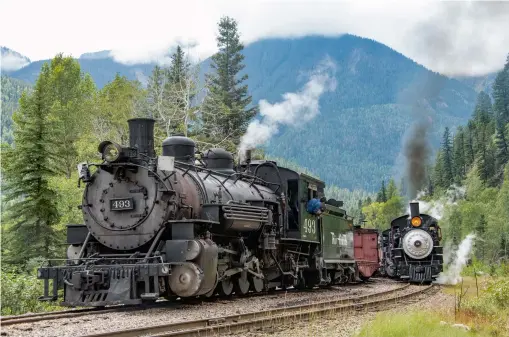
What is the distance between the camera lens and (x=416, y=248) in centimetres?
2497

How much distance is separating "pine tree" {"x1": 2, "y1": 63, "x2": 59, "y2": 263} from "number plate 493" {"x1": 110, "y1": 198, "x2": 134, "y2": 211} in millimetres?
10619

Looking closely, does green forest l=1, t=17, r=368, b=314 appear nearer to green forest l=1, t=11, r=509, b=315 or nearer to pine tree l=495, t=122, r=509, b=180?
green forest l=1, t=11, r=509, b=315

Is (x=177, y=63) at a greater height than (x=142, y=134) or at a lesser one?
greater

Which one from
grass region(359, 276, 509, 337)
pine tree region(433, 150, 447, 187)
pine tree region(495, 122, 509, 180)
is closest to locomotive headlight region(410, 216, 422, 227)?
grass region(359, 276, 509, 337)

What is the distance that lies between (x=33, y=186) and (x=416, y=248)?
15.0 metres

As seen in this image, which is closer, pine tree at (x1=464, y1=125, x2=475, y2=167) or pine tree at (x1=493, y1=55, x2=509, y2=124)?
pine tree at (x1=464, y1=125, x2=475, y2=167)

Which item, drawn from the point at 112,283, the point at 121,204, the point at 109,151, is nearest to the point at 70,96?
the point at 109,151

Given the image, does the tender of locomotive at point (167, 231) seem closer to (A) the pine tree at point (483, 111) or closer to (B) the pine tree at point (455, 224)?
(B) the pine tree at point (455, 224)

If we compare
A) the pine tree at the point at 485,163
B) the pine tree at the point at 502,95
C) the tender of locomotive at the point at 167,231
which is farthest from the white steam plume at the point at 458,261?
the pine tree at the point at 502,95

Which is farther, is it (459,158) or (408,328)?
(459,158)

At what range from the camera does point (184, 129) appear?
29375 millimetres

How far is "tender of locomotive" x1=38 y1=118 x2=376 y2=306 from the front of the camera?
1180cm

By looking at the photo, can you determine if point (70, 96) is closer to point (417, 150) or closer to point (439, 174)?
point (417, 150)

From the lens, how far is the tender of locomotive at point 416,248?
24688 mm
